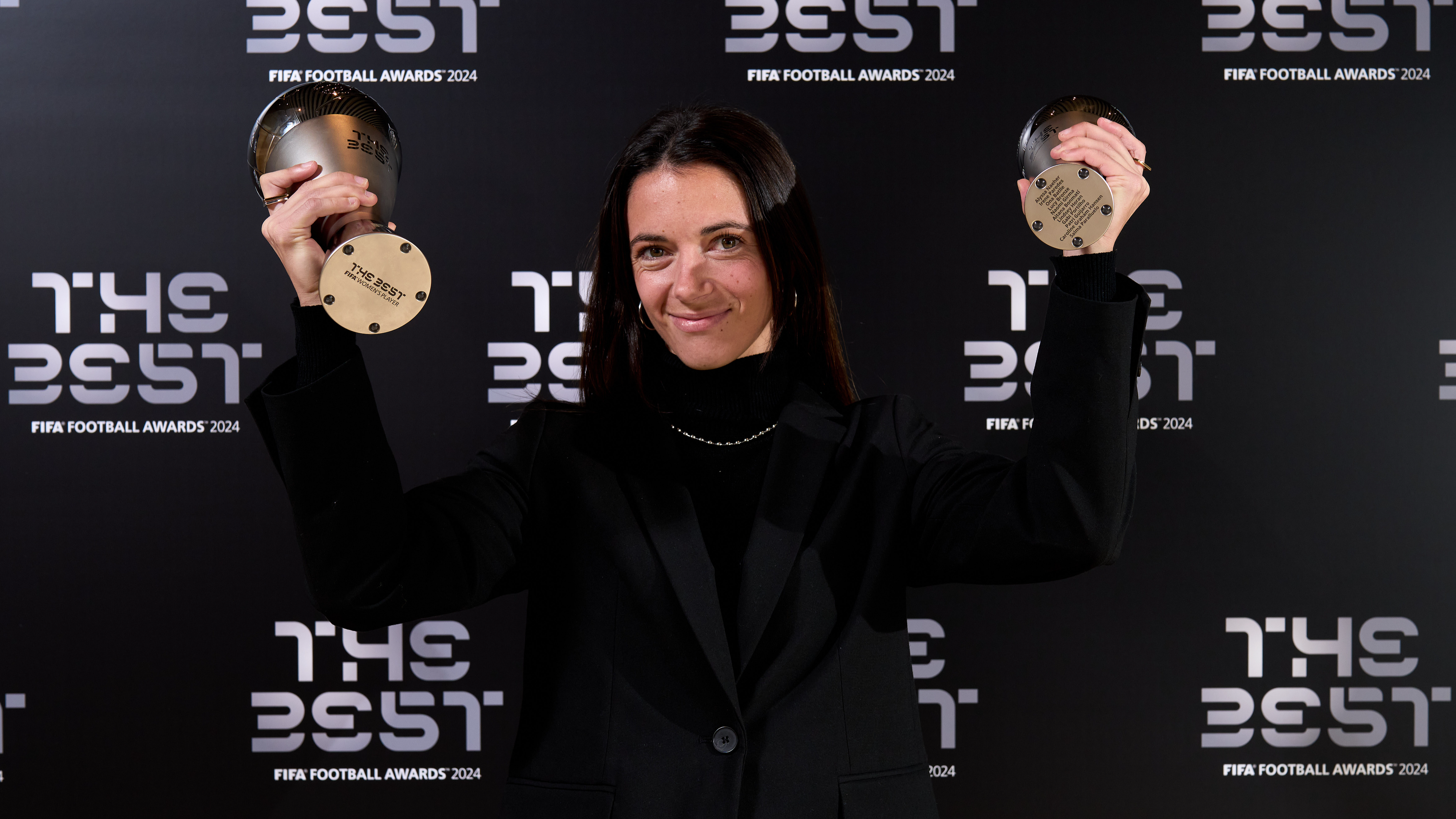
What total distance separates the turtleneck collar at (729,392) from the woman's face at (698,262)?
0.11 feet

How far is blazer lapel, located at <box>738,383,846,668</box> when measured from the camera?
1.23 m

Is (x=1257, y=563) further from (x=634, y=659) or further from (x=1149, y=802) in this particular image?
(x=634, y=659)

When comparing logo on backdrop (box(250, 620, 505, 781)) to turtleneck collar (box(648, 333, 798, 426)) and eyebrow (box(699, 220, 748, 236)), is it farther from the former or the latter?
eyebrow (box(699, 220, 748, 236))

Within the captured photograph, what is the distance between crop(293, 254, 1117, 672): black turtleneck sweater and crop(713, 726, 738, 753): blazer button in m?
0.08

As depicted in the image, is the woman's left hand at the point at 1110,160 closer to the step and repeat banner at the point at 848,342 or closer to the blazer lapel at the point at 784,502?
the blazer lapel at the point at 784,502

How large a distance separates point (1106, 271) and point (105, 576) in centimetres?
225

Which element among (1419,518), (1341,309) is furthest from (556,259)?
(1419,518)

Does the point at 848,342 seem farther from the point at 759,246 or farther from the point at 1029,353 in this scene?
the point at 759,246

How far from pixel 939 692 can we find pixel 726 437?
128 cm

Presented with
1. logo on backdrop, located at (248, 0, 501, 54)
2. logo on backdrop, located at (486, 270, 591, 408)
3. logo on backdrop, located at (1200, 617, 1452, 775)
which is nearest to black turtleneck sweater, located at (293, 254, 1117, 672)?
logo on backdrop, located at (486, 270, 591, 408)

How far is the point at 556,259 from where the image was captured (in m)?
2.38

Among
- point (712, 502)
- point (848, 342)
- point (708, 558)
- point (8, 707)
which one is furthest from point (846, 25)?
point (8, 707)

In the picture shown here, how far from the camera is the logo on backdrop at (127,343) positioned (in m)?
2.35

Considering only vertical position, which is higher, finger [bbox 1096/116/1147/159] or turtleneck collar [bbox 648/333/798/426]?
finger [bbox 1096/116/1147/159]
